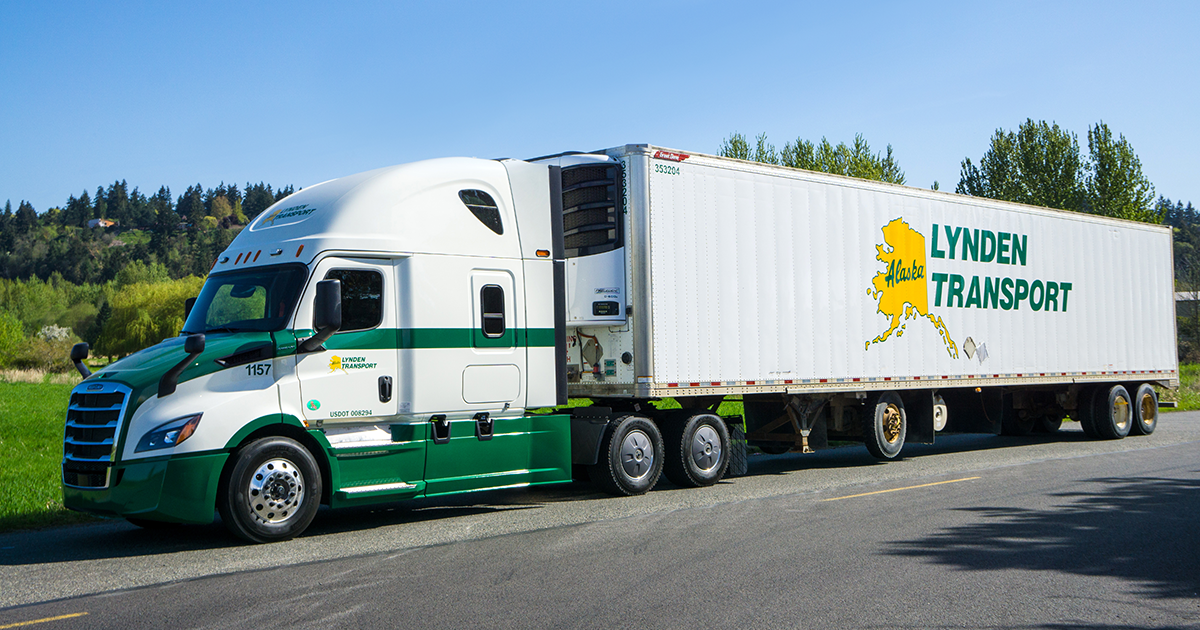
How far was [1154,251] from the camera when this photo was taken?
19406 mm

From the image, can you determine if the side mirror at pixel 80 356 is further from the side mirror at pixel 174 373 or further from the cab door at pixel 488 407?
the cab door at pixel 488 407

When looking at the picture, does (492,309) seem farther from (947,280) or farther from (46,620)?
(947,280)

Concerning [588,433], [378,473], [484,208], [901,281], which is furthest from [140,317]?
[378,473]

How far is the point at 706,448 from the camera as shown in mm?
11961

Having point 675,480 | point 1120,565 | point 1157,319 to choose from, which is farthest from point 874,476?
point 1157,319

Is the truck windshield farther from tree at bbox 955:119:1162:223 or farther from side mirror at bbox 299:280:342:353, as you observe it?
tree at bbox 955:119:1162:223

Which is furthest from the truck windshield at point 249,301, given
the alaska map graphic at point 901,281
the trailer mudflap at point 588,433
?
the alaska map graphic at point 901,281

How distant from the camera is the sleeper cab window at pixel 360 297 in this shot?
30.2 ft

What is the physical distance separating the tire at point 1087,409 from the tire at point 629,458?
10.7 meters

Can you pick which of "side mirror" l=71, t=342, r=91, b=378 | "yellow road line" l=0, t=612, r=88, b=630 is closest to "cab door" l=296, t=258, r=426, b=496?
"side mirror" l=71, t=342, r=91, b=378

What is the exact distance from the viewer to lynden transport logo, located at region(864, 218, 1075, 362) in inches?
549

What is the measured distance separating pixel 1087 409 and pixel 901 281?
6765 millimetres

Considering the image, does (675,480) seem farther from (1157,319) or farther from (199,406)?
(1157,319)

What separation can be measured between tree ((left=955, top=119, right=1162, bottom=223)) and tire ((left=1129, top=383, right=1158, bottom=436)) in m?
37.5
